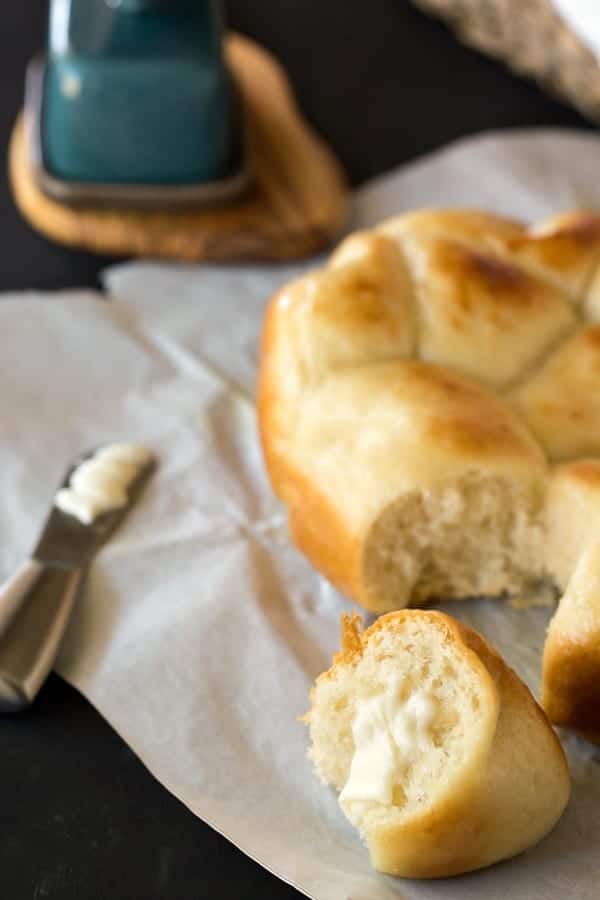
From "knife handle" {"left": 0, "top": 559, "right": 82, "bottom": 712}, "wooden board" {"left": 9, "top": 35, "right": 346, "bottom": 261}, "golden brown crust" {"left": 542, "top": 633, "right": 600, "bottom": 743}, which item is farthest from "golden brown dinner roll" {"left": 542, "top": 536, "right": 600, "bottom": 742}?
"wooden board" {"left": 9, "top": 35, "right": 346, "bottom": 261}

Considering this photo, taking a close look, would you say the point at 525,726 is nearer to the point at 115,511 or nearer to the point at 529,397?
the point at 529,397

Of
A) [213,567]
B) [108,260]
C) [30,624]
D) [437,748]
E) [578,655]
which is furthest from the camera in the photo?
[108,260]

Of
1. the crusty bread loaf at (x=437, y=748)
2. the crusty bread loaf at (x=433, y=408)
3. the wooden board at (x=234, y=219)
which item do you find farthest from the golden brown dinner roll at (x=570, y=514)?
the wooden board at (x=234, y=219)

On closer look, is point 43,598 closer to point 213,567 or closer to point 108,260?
point 213,567

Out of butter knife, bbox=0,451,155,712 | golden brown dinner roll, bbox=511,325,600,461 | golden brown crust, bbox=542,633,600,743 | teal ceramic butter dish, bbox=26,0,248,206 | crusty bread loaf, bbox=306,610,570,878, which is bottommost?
golden brown crust, bbox=542,633,600,743

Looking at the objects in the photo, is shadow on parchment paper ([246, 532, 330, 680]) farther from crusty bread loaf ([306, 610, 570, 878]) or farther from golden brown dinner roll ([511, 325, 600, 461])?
golden brown dinner roll ([511, 325, 600, 461])

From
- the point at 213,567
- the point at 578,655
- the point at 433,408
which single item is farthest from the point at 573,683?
the point at 213,567
